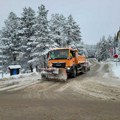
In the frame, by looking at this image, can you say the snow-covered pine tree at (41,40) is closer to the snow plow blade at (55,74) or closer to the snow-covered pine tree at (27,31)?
the snow-covered pine tree at (27,31)

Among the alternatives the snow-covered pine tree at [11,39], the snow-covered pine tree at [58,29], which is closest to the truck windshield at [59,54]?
the snow-covered pine tree at [11,39]

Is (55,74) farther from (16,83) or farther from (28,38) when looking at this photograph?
(28,38)

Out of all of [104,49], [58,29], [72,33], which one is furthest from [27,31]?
[104,49]

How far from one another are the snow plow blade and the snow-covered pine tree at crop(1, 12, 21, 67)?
73.5 ft

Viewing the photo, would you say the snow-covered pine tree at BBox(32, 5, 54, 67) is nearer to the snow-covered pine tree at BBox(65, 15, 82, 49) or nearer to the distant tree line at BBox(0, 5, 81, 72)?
the distant tree line at BBox(0, 5, 81, 72)

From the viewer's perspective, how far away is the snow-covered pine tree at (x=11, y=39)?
145ft

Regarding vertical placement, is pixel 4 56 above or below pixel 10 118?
above

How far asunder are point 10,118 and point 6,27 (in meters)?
38.2

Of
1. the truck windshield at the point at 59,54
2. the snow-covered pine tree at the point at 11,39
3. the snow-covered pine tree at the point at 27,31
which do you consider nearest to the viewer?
the truck windshield at the point at 59,54

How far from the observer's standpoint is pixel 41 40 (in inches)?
1596

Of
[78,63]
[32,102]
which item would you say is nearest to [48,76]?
[78,63]

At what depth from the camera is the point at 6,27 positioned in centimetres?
4538

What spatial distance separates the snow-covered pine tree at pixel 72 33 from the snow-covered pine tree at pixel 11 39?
13536 mm

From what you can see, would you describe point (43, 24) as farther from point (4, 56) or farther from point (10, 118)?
point (10, 118)
